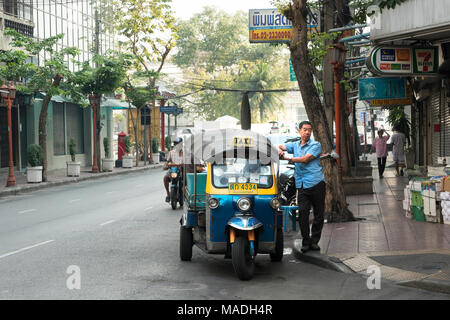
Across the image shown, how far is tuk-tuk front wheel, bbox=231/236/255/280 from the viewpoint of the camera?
319 inches

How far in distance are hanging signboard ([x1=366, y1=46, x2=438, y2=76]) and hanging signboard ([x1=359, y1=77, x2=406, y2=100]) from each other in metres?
4.40

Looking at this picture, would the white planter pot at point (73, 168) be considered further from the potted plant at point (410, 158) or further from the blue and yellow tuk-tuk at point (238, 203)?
the blue and yellow tuk-tuk at point (238, 203)

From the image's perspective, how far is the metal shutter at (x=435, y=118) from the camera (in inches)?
798

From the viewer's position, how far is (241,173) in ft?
29.2

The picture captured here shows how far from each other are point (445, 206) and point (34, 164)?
1887 centimetres

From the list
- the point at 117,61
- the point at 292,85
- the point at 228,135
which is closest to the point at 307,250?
the point at 228,135

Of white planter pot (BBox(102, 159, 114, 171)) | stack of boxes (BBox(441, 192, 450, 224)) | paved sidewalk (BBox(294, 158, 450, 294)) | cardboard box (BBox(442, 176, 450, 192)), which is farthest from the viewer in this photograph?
white planter pot (BBox(102, 159, 114, 171))

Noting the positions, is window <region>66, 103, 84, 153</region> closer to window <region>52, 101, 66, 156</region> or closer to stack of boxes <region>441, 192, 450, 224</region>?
window <region>52, 101, 66, 156</region>

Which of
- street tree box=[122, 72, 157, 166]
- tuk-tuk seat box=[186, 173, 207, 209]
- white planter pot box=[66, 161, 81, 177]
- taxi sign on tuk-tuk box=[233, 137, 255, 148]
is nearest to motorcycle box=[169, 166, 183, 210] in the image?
tuk-tuk seat box=[186, 173, 207, 209]

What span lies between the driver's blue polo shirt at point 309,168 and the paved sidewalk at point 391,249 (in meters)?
1.07

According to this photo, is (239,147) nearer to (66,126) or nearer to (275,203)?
(275,203)

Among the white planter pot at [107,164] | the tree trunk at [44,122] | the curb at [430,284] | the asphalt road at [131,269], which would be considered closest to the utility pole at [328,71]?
the asphalt road at [131,269]

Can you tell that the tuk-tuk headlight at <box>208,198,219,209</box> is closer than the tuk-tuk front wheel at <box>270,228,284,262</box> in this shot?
Yes
